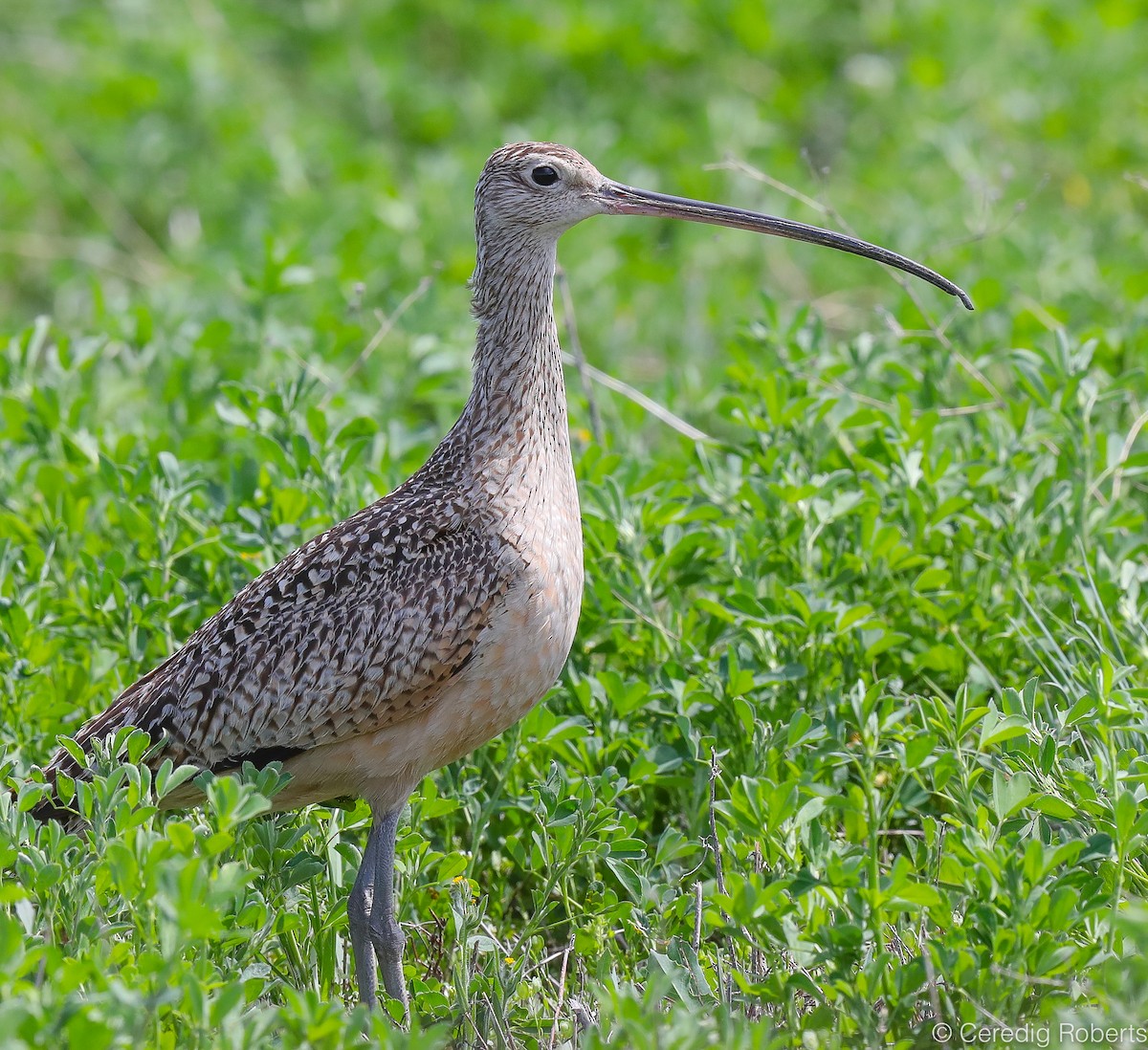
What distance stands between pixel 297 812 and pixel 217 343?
312 centimetres

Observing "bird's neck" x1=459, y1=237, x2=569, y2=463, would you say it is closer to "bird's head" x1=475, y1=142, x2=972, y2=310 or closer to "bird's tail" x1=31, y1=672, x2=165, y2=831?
"bird's head" x1=475, y1=142, x2=972, y2=310

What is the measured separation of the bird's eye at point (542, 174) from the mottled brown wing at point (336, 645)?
1.10 metres

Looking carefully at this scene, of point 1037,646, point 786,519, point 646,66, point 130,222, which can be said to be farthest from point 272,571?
point 646,66

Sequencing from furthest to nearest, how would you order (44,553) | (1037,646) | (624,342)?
(624,342) → (44,553) → (1037,646)

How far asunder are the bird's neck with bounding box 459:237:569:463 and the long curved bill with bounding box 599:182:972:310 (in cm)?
27

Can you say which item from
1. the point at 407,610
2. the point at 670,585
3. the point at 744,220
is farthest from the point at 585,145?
the point at 407,610

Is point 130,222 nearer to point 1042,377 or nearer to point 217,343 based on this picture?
point 217,343

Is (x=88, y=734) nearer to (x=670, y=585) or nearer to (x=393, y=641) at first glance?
(x=393, y=641)

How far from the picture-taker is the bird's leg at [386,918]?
4379mm

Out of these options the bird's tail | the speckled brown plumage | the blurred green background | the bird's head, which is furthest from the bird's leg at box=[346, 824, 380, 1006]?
the blurred green background

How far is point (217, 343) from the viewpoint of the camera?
7133 mm

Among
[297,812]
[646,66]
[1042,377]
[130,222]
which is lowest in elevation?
[297,812]

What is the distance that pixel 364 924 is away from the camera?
4.41 meters

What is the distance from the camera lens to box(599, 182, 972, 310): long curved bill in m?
4.80
